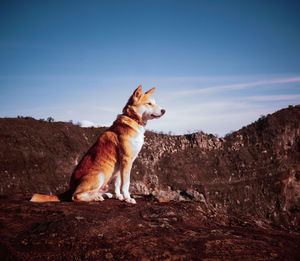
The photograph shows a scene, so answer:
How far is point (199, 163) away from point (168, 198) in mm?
25634

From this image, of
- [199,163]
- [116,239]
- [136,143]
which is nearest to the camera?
[116,239]

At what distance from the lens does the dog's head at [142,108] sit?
7879mm

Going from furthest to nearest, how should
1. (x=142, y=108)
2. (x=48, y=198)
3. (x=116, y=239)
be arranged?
1. (x=142, y=108)
2. (x=48, y=198)
3. (x=116, y=239)

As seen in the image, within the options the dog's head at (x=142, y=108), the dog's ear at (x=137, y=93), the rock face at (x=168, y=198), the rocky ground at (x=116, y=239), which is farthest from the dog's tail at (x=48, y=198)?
the dog's ear at (x=137, y=93)

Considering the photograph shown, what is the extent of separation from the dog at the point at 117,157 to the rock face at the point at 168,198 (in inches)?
21.7

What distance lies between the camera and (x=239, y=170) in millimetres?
36656

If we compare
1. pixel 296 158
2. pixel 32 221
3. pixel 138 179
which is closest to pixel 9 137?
pixel 138 179

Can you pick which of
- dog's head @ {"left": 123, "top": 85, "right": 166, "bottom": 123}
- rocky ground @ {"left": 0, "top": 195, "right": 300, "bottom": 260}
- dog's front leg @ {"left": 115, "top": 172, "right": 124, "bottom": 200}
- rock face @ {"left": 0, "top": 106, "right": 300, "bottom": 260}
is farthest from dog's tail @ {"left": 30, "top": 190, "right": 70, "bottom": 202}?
dog's head @ {"left": 123, "top": 85, "right": 166, "bottom": 123}

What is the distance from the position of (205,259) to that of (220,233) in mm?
1379

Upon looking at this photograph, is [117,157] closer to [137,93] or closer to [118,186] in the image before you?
[118,186]

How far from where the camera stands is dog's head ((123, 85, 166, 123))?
788 centimetres

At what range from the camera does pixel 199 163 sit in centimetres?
3644

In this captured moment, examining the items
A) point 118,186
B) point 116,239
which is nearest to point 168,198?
point 118,186

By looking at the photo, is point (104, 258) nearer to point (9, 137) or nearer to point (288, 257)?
point (288, 257)
